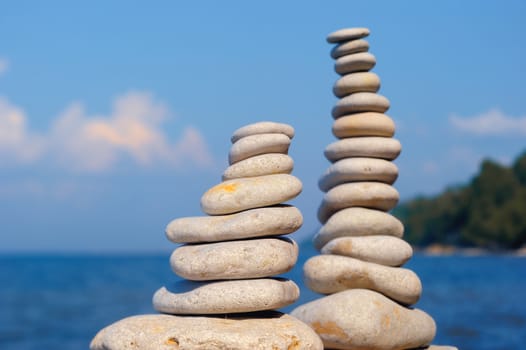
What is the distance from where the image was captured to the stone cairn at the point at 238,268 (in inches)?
360

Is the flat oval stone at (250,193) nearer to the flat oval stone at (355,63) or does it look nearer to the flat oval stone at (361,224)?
the flat oval stone at (361,224)

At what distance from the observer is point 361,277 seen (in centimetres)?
1173

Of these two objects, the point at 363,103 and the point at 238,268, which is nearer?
the point at 238,268

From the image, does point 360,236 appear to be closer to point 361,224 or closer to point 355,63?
point 361,224

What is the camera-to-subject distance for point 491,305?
34062mm

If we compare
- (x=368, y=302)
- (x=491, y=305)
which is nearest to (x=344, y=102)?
(x=368, y=302)

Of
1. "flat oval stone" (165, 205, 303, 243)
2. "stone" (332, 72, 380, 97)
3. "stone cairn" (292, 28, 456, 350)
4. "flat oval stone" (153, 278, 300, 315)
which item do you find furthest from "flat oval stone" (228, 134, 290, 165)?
"stone" (332, 72, 380, 97)

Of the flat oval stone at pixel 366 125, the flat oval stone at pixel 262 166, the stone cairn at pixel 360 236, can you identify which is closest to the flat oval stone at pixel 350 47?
the stone cairn at pixel 360 236

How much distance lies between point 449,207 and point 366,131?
9788 cm

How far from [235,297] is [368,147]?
13.3 feet

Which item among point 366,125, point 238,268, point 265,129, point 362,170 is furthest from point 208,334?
point 366,125

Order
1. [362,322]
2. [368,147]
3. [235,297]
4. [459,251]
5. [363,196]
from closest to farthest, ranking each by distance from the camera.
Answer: [235,297], [362,322], [363,196], [368,147], [459,251]

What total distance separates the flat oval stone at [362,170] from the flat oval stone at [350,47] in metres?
1.64

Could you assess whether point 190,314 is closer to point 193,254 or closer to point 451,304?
point 193,254
